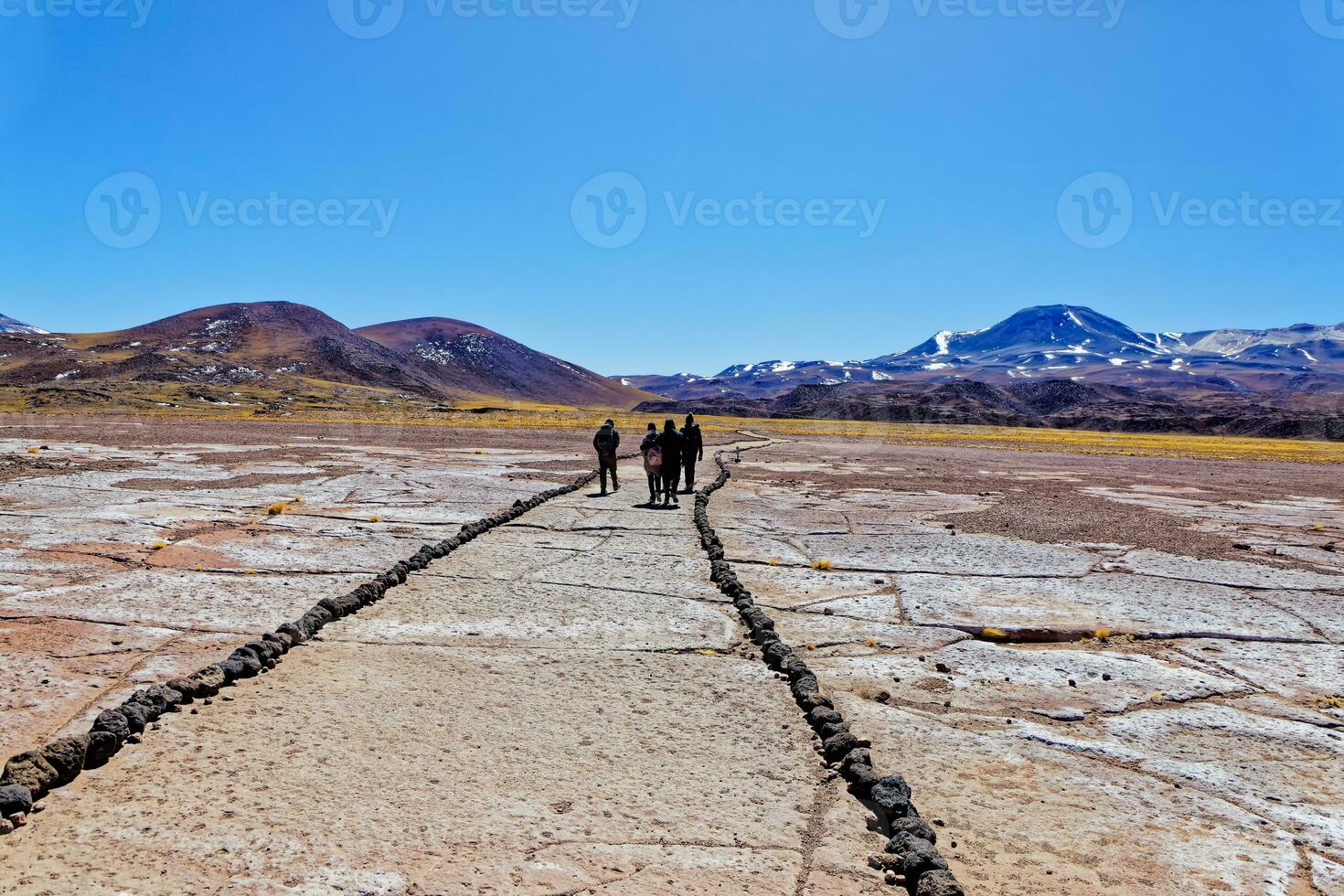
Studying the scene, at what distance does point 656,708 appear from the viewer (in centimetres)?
588

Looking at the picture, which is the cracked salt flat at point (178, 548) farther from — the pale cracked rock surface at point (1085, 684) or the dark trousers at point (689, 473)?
the pale cracked rock surface at point (1085, 684)

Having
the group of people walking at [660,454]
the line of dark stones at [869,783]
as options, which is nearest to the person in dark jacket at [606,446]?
the group of people walking at [660,454]

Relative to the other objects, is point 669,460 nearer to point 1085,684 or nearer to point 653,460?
point 653,460

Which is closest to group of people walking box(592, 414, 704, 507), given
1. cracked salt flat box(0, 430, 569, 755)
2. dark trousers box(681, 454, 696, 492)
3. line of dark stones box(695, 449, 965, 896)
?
dark trousers box(681, 454, 696, 492)

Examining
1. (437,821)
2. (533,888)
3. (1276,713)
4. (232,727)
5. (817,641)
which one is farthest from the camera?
(817,641)

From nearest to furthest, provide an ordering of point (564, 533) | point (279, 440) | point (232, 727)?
point (232, 727), point (564, 533), point (279, 440)

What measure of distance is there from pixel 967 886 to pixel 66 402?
3392 inches

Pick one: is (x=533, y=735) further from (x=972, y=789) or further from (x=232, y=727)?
(x=972, y=789)

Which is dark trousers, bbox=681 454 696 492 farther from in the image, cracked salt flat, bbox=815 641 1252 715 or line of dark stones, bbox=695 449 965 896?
cracked salt flat, bbox=815 641 1252 715

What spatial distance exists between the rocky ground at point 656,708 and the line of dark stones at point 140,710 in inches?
4.2

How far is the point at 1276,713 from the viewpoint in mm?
6102

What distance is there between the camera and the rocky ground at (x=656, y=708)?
157 inches

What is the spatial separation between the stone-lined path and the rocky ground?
0.07ft

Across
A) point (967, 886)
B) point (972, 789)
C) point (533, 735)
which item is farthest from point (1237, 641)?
point (533, 735)
